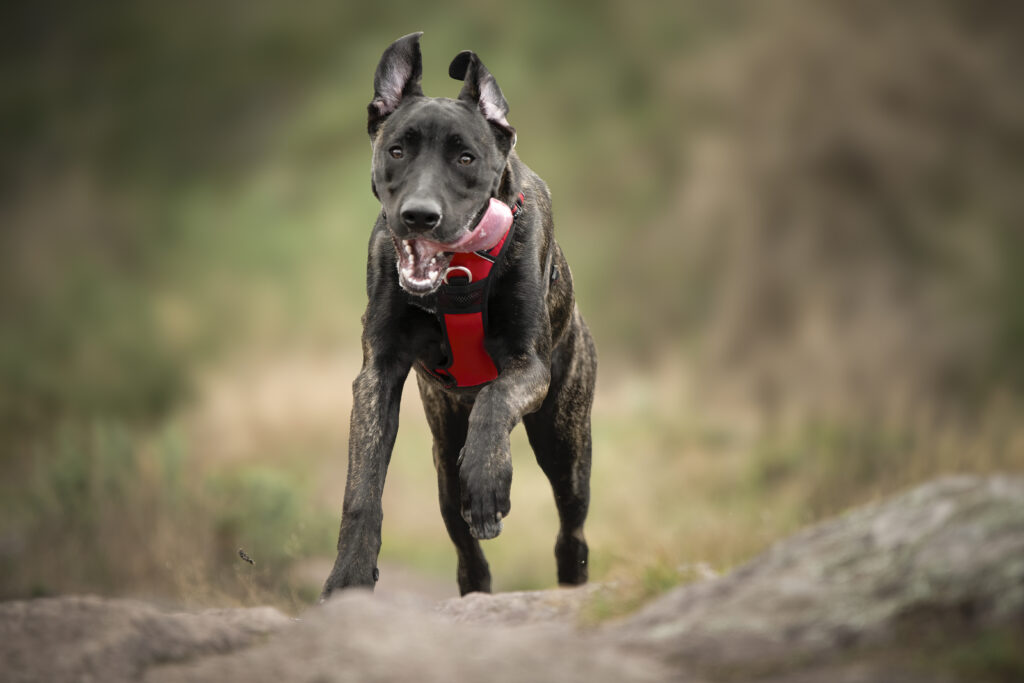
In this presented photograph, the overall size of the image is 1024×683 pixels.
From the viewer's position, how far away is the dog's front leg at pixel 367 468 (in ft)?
14.0

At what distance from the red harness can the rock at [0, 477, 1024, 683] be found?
1.58 m

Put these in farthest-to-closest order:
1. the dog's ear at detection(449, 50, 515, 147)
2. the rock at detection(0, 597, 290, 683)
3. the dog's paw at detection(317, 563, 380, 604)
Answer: the dog's ear at detection(449, 50, 515, 147) < the dog's paw at detection(317, 563, 380, 604) < the rock at detection(0, 597, 290, 683)

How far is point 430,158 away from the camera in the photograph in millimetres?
4727

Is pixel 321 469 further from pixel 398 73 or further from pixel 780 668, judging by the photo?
pixel 780 668

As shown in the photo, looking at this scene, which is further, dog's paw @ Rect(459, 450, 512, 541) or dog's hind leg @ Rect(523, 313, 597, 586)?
dog's hind leg @ Rect(523, 313, 597, 586)

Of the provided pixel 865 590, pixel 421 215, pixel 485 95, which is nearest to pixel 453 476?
pixel 421 215

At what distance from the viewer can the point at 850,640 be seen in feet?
9.02

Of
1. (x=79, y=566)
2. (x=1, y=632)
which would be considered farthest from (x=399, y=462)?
(x=1, y=632)

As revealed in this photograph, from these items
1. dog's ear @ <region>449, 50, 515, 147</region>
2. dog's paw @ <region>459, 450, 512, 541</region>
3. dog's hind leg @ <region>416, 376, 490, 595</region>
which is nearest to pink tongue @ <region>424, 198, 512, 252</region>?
dog's ear @ <region>449, 50, 515, 147</region>

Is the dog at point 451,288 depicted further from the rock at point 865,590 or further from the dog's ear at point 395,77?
the rock at point 865,590

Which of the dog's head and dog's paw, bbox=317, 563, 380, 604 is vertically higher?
the dog's head

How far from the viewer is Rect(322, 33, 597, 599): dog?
4.41 meters

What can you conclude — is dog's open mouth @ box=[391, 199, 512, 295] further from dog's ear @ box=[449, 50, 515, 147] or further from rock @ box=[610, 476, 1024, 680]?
rock @ box=[610, 476, 1024, 680]

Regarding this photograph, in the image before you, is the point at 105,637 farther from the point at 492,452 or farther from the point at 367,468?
the point at 492,452
